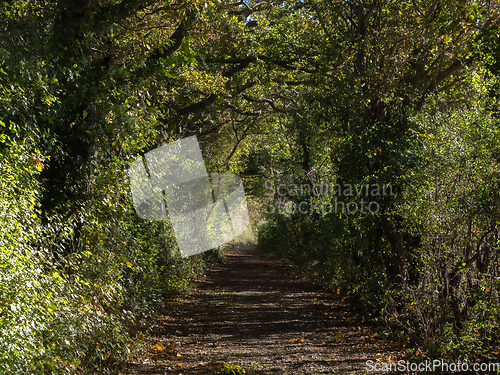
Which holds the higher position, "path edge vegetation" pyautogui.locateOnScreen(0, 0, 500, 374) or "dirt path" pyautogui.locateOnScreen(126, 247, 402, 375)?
"path edge vegetation" pyautogui.locateOnScreen(0, 0, 500, 374)

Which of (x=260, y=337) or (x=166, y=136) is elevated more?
(x=166, y=136)

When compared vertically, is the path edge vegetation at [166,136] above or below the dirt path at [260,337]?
above

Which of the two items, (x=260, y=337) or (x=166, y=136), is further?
(x=260, y=337)

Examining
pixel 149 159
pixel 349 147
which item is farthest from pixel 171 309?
pixel 349 147

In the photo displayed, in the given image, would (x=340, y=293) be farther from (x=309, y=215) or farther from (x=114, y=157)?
(x=114, y=157)

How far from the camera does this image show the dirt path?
6633 mm

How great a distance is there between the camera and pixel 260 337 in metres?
8.62

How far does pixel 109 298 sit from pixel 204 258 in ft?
53.0

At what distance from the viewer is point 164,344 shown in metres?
8.20

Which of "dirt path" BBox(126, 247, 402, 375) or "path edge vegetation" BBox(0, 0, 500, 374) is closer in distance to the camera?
"path edge vegetation" BBox(0, 0, 500, 374)

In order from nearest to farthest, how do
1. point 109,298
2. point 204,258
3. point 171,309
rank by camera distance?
point 109,298 → point 171,309 → point 204,258

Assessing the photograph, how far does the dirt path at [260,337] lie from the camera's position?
6.63 m

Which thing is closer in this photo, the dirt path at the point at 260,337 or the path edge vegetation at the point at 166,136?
the path edge vegetation at the point at 166,136

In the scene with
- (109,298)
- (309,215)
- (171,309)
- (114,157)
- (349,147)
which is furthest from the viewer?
(309,215)
